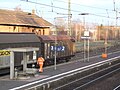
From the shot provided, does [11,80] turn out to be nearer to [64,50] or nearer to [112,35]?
[64,50]

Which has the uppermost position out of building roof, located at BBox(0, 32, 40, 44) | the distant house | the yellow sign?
the distant house

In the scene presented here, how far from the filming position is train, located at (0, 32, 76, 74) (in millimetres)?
24859

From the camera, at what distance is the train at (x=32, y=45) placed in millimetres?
24859

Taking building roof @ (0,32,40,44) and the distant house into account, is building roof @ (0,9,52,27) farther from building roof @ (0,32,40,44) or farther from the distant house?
building roof @ (0,32,40,44)

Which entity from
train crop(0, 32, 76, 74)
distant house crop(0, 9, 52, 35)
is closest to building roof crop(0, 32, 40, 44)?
train crop(0, 32, 76, 74)

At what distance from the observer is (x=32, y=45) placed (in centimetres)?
3022

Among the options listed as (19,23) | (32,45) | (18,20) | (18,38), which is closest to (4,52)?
(18,38)

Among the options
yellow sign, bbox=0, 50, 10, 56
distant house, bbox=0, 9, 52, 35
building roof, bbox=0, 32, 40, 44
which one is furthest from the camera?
distant house, bbox=0, 9, 52, 35

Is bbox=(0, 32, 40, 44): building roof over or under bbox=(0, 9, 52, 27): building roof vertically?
under

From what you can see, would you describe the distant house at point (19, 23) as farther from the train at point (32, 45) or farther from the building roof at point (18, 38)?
the building roof at point (18, 38)

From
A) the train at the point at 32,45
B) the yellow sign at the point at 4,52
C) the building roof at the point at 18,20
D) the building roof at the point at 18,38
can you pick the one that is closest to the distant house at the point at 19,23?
the building roof at the point at 18,20

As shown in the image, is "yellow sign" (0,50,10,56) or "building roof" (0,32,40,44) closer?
"yellow sign" (0,50,10,56)

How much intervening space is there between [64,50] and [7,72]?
1404 centimetres

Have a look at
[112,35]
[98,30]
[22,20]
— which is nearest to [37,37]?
[22,20]
